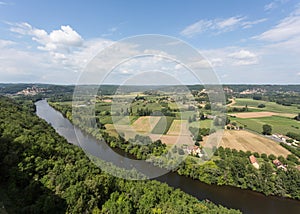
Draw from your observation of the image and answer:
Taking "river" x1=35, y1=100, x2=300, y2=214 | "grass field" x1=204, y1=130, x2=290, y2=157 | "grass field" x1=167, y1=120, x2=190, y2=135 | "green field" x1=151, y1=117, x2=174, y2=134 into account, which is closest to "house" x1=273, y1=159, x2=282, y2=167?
"grass field" x1=204, y1=130, x2=290, y2=157

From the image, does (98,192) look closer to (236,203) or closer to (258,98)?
(236,203)

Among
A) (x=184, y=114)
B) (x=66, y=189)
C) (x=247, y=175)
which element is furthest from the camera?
(x=247, y=175)

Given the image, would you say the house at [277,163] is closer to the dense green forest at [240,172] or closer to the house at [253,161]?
the dense green forest at [240,172]

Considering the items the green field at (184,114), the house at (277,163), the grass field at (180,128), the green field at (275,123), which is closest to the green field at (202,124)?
the grass field at (180,128)

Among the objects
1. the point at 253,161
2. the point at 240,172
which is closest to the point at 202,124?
the point at 240,172

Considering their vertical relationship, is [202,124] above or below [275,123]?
above

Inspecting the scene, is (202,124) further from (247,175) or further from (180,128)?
(247,175)
